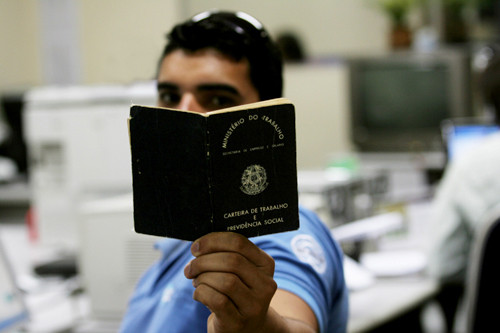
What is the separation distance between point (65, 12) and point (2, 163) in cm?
155

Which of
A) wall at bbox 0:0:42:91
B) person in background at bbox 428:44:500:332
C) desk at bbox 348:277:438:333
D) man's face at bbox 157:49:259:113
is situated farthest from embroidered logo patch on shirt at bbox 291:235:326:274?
wall at bbox 0:0:42:91

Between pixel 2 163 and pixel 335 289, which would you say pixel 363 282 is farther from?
pixel 2 163

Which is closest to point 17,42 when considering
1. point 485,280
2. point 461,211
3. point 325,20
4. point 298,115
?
point 325,20

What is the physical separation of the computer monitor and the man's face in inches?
111

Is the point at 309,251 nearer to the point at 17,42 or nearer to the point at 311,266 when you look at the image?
the point at 311,266

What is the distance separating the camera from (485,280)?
151 cm

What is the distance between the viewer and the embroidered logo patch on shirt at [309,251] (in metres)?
0.82

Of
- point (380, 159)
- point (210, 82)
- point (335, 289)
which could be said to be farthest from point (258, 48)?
point (380, 159)

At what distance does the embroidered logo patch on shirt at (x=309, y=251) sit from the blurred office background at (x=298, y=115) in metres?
0.13

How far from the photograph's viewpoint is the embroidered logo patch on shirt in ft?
2.70

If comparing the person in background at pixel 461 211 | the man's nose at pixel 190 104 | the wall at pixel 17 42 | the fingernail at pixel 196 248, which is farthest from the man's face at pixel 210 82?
the wall at pixel 17 42

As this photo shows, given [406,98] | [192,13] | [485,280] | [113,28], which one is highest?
[192,13]

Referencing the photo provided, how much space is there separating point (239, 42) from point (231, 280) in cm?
45

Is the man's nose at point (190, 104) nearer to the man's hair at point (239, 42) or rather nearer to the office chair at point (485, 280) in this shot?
the man's hair at point (239, 42)
